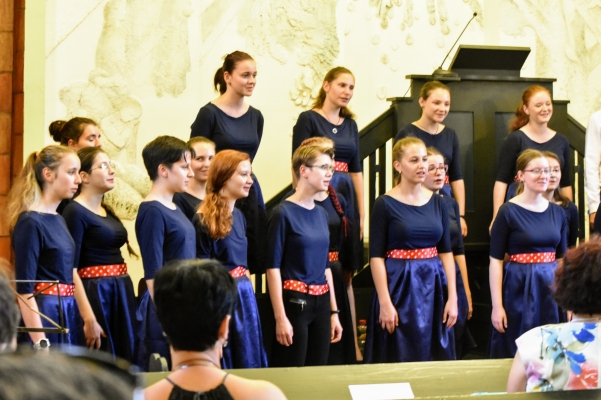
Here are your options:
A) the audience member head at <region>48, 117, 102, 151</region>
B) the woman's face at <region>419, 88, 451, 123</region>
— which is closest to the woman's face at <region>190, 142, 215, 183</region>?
the audience member head at <region>48, 117, 102, 151</region>

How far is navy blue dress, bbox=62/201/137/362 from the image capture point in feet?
12.7

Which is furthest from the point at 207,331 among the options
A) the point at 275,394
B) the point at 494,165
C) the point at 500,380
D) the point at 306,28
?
the point at 306,28

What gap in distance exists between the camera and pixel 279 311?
3.98 m

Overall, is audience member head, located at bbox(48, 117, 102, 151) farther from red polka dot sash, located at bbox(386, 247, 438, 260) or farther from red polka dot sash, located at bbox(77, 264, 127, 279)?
red polka dot sash, located at bbox(386, 247, 438, 260)

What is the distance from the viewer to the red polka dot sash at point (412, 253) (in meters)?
4.39

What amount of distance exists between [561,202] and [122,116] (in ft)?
9.92

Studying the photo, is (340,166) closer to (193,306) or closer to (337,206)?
(337,206)

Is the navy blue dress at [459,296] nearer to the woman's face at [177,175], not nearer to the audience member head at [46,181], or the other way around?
the woman's face at [177,175]

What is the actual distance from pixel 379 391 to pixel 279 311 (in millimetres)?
1275

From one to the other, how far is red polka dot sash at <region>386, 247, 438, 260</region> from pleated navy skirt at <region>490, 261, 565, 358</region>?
20.0 inches

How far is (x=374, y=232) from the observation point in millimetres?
4418

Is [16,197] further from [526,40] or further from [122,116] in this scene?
[526,40]

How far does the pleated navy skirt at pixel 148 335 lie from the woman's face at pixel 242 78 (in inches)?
52.5

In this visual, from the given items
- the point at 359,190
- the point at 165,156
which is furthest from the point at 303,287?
the point at 359,190
